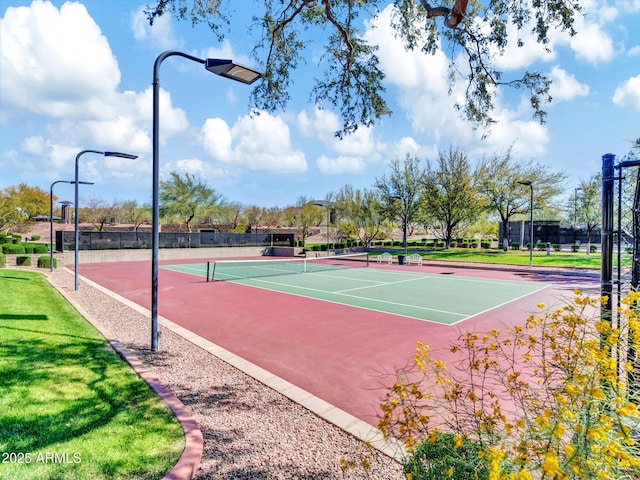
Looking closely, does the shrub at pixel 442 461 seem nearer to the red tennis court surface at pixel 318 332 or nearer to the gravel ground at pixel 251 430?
the gravel ground at pixel 251 430

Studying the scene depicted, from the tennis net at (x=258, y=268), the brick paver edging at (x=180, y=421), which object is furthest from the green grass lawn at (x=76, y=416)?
the tennis net at (x=258, y=268)

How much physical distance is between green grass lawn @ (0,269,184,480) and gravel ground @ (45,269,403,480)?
0.40 metres

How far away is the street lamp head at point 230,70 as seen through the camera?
5.80 metres

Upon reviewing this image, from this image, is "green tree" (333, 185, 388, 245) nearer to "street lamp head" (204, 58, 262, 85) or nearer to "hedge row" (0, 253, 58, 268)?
"hedge row" (0, 253, 58, 268)

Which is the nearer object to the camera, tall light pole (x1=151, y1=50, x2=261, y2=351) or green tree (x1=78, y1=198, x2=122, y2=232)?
tall light pole (x1=151, y1=50, x2=261, y2=351)

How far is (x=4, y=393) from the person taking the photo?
12.8 feet

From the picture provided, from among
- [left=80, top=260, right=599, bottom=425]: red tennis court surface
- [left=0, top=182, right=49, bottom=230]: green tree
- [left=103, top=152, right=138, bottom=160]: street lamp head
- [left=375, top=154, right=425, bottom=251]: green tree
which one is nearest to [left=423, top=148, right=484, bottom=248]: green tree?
[left=375, top=154, right=425, bottom=251]: green tree

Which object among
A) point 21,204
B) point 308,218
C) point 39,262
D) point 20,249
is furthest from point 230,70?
point 21,204

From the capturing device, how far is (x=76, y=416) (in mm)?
3668

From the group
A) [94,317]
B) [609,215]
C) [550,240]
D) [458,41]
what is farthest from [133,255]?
[550,240]

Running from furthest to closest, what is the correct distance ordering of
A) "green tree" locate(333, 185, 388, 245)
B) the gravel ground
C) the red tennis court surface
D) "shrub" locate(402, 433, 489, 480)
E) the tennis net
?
"green tree" locate(333, 185, 388, 245)
the tennis net
the red tennis court surface
the gravel ground
"shrub" locate(402, 433, 489, 480)

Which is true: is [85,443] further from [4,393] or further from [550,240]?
[550,240]

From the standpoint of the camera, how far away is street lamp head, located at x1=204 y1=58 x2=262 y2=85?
19.0 ft

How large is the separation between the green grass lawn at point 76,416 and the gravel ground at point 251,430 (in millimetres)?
402
